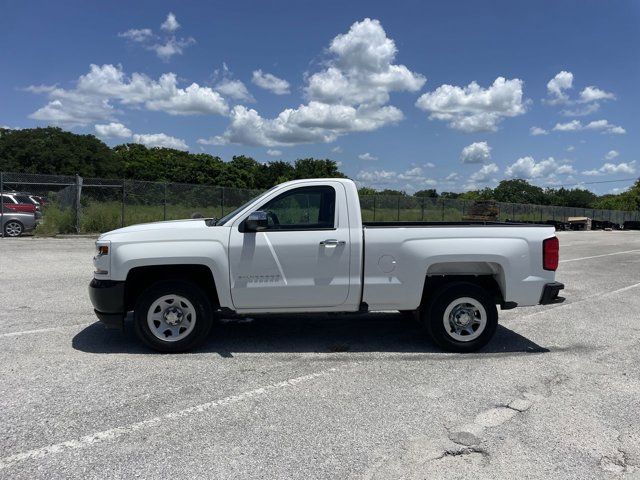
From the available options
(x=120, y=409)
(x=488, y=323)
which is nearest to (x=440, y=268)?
(x=488, y=323)

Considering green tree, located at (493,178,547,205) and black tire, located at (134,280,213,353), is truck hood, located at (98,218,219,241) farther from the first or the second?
green tree, located at (493,178,547,205)

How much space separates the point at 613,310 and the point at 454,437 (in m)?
6.19

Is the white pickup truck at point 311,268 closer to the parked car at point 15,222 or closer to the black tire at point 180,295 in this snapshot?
the black tire at point 180,295

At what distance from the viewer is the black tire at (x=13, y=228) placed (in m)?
19.1

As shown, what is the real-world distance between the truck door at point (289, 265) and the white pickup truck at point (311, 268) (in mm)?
11

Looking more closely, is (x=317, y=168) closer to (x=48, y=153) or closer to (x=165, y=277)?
(x=48, y=153)

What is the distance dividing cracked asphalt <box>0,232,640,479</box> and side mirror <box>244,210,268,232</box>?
139 centimetres

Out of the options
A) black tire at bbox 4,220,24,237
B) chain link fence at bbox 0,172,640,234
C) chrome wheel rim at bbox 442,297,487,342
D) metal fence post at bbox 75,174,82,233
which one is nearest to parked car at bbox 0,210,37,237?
black tire at bbox 4,220,24,237

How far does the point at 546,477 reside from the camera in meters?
3.28

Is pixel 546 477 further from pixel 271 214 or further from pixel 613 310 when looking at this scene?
pixel 613 310

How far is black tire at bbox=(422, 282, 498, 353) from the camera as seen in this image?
18.7ft

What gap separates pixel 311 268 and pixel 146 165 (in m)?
98.8

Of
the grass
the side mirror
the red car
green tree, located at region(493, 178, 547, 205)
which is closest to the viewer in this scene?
the side mirror

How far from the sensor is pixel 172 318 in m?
5.52
